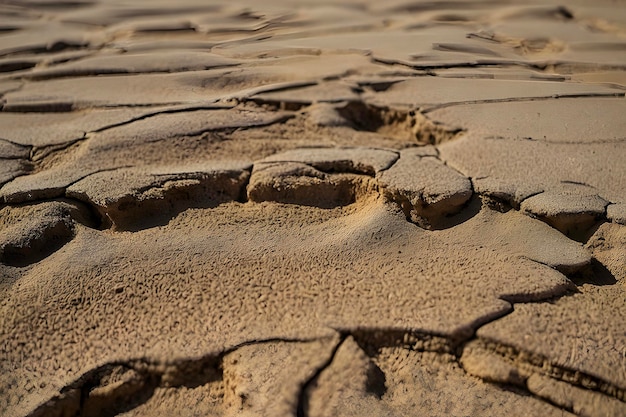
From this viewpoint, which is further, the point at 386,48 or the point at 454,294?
the point at 386,48

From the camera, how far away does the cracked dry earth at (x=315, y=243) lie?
1025 mm

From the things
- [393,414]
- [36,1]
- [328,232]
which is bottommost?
[393,414]

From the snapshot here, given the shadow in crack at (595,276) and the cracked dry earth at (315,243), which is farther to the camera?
the shadow in crack at (595,276)

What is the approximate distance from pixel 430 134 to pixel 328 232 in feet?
2.46

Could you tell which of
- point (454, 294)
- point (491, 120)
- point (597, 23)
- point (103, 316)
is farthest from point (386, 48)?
point (103, 316)

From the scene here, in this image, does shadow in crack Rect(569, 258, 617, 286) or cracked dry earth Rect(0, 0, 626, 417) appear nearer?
cracked dry earth Rect(0, 0, 626, 417)

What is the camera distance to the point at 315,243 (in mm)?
1356

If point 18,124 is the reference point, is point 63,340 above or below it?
below

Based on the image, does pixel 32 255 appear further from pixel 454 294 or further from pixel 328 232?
pixel 454 294

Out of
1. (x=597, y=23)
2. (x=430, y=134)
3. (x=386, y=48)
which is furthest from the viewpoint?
(x=597, y=23)

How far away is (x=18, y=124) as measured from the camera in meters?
2.11

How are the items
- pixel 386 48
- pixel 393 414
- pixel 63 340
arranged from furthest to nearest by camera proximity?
pixel 386 48
pixel 63 340
pixel 393 414

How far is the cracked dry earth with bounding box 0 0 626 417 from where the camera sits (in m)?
1.03

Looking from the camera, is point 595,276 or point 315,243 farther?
point 315,243
